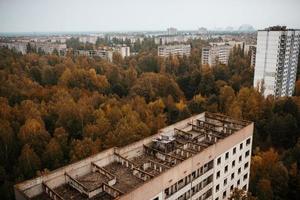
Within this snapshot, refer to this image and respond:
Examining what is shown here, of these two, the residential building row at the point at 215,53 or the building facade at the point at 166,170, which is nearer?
the building facade at the point at 166,170

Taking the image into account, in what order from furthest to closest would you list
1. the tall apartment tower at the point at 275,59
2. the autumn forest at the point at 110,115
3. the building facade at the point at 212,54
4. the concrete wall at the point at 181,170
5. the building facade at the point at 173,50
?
the building facade at the point at 173,50, the building facade at the point at 212,54, the tall apartment tower at the point at 275,59, the autumn forest at the point at 110,115, the concrete wall at the point at 181,170

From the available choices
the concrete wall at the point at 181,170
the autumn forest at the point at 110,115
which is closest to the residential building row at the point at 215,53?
the autumn forest at the point at 110,115

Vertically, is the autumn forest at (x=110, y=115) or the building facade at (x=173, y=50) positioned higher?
the building facade at (x=173, y=50)

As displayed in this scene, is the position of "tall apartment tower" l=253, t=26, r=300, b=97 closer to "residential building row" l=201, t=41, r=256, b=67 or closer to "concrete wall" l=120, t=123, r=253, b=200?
"residential building row" l=201, t=41, r=256, b=67

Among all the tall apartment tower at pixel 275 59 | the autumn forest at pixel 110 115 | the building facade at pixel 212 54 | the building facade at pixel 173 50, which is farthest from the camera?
the building facade at pixel 173 50

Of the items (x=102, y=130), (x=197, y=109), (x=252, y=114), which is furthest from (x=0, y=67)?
(x=252, y=114)

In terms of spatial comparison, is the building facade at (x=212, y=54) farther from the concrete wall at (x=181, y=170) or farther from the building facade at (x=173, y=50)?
the concrete wall at (x=181, y=170)

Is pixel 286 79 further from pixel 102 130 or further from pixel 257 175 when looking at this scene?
pixel 102 130
